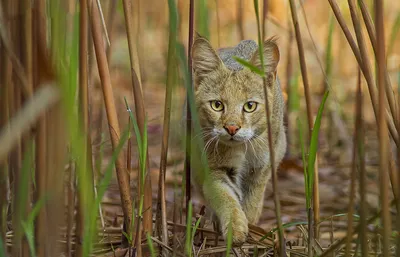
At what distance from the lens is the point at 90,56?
3.23 meters

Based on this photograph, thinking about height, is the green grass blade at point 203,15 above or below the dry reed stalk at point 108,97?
above

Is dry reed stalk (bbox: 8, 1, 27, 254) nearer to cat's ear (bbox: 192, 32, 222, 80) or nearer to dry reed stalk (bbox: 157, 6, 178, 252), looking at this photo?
dry reed stalk (bbox: 157, 6, 178, 252)

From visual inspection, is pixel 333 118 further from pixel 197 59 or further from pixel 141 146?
pixel 141 146

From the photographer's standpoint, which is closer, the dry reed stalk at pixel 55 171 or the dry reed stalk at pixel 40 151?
the dry reed stalk at pixel 55 171

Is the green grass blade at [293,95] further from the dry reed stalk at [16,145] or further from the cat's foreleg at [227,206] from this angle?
the dry reed stalk at [16,145]

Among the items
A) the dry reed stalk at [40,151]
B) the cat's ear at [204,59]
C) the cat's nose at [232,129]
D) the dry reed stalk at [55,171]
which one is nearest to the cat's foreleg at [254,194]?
the cat's nose at [232,129]

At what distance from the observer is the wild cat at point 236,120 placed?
326 cm

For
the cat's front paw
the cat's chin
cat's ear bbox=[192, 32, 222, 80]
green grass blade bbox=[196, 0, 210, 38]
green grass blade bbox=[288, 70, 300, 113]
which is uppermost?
green grass blade bbox=[196, 0, 210, 38]

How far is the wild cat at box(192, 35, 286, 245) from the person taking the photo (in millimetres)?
3264

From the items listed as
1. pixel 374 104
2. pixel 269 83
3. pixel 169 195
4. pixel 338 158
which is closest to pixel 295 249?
pixel 374 104

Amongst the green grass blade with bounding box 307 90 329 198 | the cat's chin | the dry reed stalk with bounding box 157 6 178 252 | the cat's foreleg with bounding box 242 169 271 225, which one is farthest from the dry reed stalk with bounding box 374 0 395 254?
the cat's foreleg with bounding box 242 169 271 225

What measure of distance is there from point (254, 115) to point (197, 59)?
1.26ft

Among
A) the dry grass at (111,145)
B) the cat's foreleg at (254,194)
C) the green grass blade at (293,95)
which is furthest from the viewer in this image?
the green grass blade at (293,95)

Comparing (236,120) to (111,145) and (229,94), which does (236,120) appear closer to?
(229,94)
